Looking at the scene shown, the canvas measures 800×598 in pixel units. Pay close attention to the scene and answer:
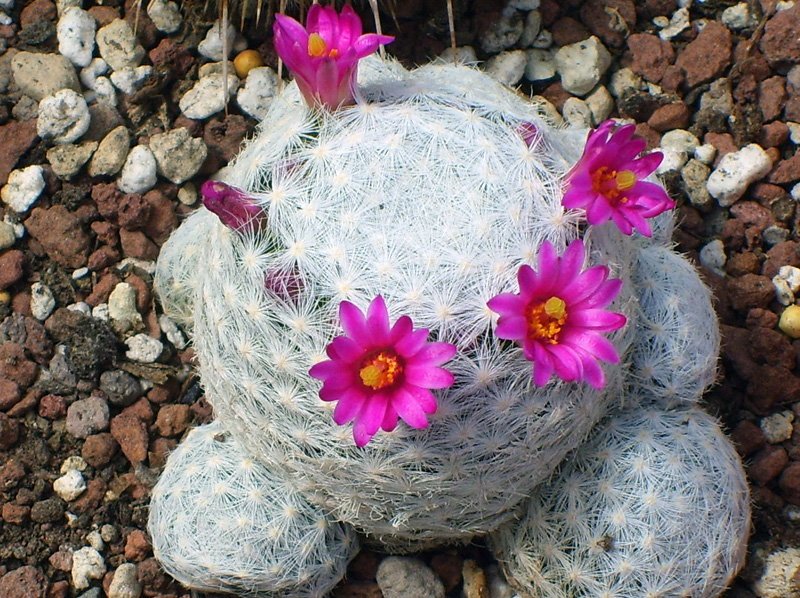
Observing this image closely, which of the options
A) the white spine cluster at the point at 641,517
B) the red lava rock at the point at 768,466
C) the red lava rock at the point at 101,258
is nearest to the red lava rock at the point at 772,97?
the red lava rock at the point at 768,466

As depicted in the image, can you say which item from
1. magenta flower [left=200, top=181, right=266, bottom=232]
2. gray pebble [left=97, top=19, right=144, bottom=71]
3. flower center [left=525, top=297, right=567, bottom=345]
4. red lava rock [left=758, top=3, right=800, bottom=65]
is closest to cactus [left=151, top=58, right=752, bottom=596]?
magenta flower [left=200, top=181, right=266, bottom=232]

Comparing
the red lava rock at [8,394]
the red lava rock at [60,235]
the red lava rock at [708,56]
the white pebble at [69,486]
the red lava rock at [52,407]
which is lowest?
the white pebble at [69,486]

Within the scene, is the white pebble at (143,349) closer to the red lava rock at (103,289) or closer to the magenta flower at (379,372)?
the red lava rock at (103,289)

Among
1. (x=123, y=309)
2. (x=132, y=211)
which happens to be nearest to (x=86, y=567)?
(x=123, y=309)

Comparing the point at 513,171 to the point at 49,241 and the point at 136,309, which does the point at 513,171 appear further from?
the point at 49,241

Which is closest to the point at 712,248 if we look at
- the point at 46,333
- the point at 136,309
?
the point at 136,309

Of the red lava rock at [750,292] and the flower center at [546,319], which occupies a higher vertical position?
the flower center at [546,319]

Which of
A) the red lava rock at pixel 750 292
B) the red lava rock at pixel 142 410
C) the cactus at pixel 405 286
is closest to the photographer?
the cactus at pixel 405 286
